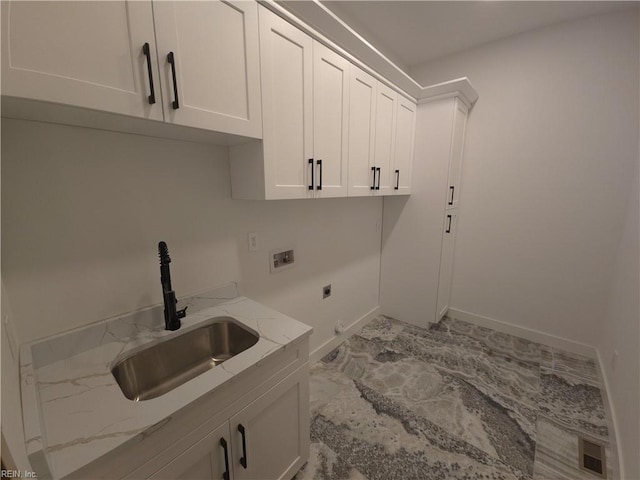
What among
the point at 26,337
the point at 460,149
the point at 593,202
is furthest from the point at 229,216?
the point at 593,202

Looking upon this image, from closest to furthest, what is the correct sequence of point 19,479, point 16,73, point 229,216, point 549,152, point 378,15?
point 19,479, point 16,73, point 229,216, point 378,15, point 549,152

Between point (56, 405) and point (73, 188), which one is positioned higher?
point (73, 188)

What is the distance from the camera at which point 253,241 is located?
5.28ft

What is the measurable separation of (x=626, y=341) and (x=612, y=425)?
51 centimetres

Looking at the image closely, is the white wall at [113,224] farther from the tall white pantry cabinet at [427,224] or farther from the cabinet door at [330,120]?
the tall white pantry cabinet at [427,224]

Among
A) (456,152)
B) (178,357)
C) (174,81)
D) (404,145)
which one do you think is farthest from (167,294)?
(456,152)

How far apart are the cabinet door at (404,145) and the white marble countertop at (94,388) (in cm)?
170

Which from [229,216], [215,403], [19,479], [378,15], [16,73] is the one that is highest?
[378,15]

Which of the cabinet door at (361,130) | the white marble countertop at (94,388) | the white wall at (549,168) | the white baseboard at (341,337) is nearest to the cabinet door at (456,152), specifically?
the white wall at (549,168)

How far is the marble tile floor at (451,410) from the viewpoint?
1409mm

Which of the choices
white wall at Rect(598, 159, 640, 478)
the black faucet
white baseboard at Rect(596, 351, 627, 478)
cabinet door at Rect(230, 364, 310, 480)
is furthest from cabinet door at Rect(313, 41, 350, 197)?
white baseboard at Rect(596, 351, 627, 478)

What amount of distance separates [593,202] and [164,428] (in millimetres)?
3200

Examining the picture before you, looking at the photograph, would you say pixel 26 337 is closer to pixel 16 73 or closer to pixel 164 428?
pixel 164 428

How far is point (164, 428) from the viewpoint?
0.76 metres
